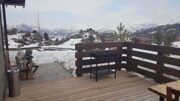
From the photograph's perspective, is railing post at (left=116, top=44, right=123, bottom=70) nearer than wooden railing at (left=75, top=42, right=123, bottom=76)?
No

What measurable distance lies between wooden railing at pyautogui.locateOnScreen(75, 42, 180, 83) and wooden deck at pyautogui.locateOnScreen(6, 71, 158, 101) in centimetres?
32

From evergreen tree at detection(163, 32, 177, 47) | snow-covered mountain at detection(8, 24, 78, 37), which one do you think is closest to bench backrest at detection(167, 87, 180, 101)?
evergreen tree at detection(163, 32, 177, 47)

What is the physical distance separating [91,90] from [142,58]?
1889 mm

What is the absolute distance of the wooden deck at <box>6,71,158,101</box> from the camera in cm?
400

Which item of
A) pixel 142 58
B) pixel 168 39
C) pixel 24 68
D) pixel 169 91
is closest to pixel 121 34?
pixel 168 39

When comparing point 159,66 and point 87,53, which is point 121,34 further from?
point 159,66

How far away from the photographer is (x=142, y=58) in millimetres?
5516

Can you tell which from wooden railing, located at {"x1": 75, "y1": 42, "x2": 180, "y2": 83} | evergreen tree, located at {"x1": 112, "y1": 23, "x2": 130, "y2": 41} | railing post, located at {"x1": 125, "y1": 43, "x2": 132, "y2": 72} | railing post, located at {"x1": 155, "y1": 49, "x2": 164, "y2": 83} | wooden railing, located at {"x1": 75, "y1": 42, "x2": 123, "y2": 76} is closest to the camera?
wooden railing, located at {"x1": 75, "y1": 42, "x2": 180, "y2": 83}

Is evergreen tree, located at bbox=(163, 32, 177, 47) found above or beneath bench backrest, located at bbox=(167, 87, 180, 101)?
above

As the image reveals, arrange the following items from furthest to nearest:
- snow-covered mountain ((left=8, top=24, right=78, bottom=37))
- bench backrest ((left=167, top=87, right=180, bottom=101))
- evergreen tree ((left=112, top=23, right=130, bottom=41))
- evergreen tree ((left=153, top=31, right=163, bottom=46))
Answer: snow-covered mountain ((left=8, top=24, right=78, bottom=37)), evergreen tree ((left=112, top=23, right=130, bottom=41)), evergreen tree ((left=153, top=31, right=163, bottom=46)), bench backrest ((left=167, top=87, right=180, bottom=101))

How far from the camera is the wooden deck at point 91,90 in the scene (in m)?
4.00

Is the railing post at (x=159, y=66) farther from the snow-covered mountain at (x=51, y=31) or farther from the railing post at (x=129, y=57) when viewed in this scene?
the snow-covered mountain at (x=51, y=31)

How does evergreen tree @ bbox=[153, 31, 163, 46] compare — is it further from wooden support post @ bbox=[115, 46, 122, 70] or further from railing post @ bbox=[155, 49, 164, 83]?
railing post @ bbox=[155, 49, 164, 83]

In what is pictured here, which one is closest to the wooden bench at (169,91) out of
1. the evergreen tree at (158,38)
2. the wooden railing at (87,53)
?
the wooden railing at (87,53)
